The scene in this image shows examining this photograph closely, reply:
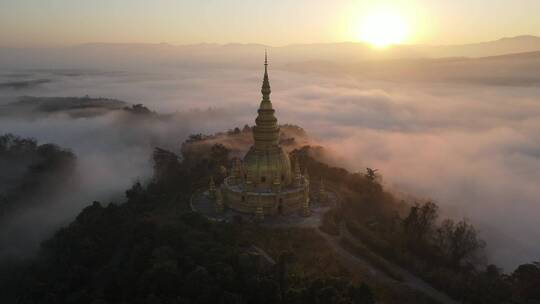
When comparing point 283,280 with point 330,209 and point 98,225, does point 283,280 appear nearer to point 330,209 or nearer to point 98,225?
point 330,209

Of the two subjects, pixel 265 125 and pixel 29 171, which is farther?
pixel 29 171


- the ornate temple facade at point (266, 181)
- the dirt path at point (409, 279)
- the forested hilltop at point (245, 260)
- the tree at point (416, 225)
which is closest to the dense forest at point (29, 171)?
the forested hilltop at point (245, 260)

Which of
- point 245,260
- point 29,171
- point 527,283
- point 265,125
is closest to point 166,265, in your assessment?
point 245,260

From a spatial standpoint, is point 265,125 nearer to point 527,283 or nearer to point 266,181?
point 266,181

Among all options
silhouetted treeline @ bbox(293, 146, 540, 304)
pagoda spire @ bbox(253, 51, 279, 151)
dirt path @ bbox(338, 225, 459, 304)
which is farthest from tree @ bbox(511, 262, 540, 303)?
pagoda spire @ bbox(253, 51, 279, 151)

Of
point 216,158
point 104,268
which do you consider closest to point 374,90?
point 216,158

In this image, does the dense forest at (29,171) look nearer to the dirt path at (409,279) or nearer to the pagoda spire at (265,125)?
the pagoda spire at (265,125)
